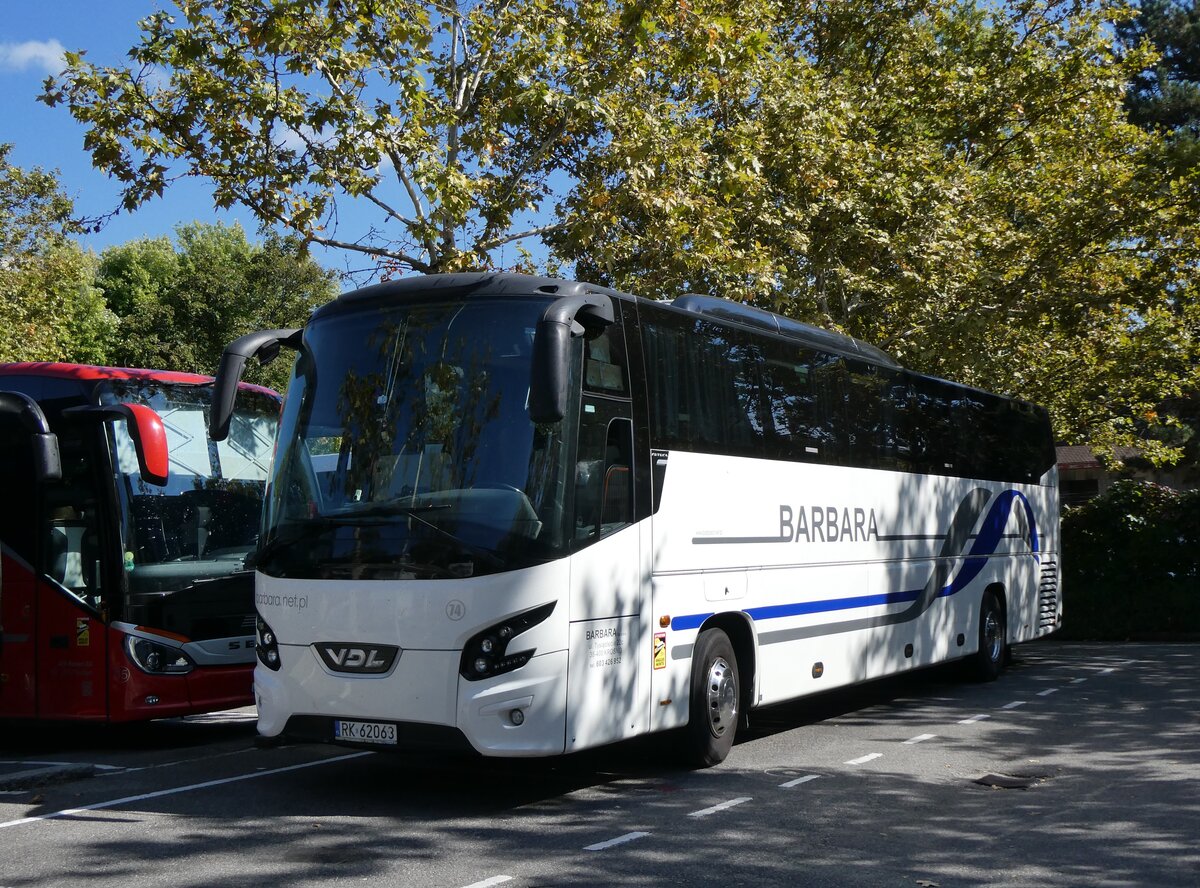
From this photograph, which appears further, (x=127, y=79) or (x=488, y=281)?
(x=127, y=79)

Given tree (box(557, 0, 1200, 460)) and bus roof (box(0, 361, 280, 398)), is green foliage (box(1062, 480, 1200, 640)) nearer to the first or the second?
tree (box(557, 0, 1200, 460))

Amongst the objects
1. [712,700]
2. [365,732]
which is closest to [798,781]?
[712,700]

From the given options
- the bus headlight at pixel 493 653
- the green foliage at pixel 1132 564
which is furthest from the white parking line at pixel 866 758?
the green foliage at pixel 1132 564

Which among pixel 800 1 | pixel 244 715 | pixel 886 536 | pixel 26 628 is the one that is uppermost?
pixel 800 1

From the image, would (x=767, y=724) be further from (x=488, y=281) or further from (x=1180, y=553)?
(x=1180, y=553)

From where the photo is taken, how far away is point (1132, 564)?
74.7 feet

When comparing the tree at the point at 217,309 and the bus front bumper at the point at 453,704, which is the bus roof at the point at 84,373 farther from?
the tree at the point at 217,309

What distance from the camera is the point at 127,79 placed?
1459 cm

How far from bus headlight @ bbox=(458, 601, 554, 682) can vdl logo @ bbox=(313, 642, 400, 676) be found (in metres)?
0.49

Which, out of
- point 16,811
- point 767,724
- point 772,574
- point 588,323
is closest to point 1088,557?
point 767,724

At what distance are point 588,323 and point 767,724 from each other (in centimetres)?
536

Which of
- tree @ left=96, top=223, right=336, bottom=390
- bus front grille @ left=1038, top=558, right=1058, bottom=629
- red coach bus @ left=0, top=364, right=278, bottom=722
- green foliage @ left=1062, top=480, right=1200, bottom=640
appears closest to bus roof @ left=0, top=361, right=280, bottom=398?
red coach bus @ left=0, top=364, right=278, bottom=722

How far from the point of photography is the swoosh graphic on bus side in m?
10.5

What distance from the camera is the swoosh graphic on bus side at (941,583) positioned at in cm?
1046
